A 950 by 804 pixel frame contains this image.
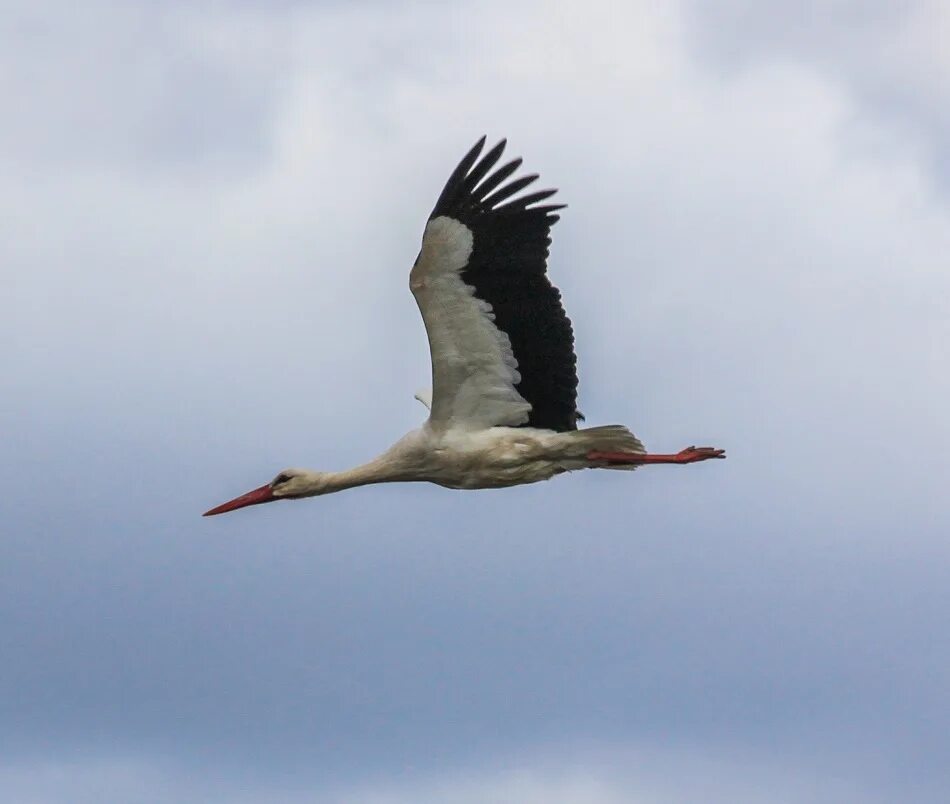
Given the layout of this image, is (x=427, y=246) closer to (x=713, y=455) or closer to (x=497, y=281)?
(x=497, y=281)

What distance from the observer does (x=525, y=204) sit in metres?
24.7

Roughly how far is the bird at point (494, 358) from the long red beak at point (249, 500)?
0.91 metres

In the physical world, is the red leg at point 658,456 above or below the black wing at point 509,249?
below

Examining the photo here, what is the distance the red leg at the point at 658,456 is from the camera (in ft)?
82.8

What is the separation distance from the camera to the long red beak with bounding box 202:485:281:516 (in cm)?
2658

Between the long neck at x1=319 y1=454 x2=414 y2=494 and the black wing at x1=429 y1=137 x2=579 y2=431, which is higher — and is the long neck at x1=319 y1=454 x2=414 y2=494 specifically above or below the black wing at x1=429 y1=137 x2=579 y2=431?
below

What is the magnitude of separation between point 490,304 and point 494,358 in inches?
22.1

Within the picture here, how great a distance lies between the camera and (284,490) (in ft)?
86.8

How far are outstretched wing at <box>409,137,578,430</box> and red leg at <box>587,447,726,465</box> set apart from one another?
1.72 feet

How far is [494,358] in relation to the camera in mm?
25000

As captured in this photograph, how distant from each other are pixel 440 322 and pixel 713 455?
8.96 feet

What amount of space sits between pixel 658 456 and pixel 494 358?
5.42 feet

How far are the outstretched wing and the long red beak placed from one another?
6.61ft

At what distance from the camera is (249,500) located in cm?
2667
